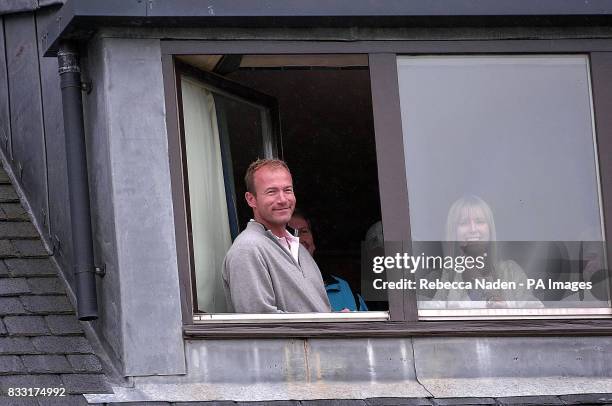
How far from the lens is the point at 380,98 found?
7699 millimetres

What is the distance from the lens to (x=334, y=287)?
8.26 metres

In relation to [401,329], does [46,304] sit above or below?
above

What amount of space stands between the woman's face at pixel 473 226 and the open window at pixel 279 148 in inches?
20.4

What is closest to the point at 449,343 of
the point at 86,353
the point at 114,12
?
the point at 86,353

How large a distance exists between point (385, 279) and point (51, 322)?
1.58 m

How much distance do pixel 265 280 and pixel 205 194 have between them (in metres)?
0.64

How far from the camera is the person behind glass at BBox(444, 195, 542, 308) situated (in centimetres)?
766

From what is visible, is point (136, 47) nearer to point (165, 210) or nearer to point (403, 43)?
point (165, 210)

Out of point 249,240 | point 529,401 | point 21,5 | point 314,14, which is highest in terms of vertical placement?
point 21,5

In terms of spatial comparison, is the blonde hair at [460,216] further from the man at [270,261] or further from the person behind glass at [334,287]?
the man at [270,261]

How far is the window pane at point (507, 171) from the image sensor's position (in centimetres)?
770

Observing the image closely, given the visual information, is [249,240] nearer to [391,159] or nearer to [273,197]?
[273,197]

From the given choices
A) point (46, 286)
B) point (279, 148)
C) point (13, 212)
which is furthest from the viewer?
point (279, 148)

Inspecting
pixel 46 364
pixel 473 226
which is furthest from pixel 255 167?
pixel 46 364
